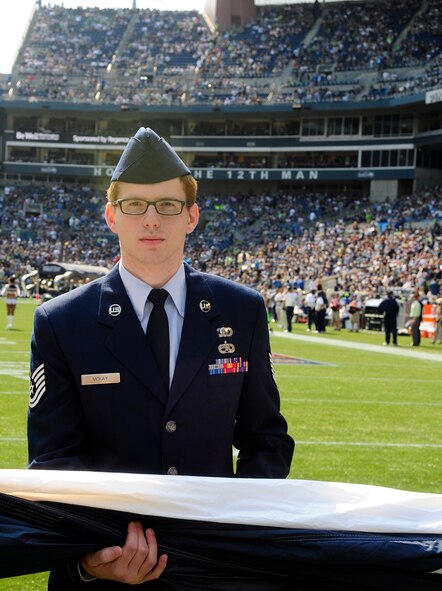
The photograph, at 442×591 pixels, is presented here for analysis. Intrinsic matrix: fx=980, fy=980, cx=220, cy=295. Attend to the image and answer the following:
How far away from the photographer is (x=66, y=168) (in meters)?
71.4

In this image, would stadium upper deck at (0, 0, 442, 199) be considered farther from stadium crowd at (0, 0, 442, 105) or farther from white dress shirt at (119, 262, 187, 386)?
white dress shirt at (119, 262, 187, 386)

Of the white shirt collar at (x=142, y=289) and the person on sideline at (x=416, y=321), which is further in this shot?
the person on sideline at (x=416, y=321)

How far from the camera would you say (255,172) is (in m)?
67.1

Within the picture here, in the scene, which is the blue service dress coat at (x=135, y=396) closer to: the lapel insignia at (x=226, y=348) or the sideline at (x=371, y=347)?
the lapel insignia at (x=226, y=348)

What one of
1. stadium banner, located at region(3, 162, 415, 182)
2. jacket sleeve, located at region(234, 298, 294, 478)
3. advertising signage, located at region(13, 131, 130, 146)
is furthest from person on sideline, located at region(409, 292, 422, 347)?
advertising signage, located at region(13, 131, 130, 146)

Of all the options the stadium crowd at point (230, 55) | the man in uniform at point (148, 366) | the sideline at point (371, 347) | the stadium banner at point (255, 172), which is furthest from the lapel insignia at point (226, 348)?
the stadium crowd at point (230, 55)

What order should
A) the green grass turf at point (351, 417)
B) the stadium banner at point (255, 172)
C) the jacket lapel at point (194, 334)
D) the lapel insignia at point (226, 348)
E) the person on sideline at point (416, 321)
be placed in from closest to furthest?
the jacket lapel at point (194, 334), the lapel insignia at point (226, 348), the green grass turf at point (351, 417), the person on sideline at point (416, 321), the stadium banner at point (255, 172)

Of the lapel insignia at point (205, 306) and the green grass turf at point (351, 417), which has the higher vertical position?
the lapel insignia at point (205, 306)

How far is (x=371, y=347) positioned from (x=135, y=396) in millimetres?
22203

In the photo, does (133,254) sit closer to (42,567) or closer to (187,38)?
(42,567)

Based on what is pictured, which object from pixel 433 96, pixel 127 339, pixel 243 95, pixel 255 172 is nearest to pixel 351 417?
pixel 127 339

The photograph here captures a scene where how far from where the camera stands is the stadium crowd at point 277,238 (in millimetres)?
42875

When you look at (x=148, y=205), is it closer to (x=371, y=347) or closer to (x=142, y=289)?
(x=142, y=289)

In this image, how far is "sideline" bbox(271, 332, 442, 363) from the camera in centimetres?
2239
